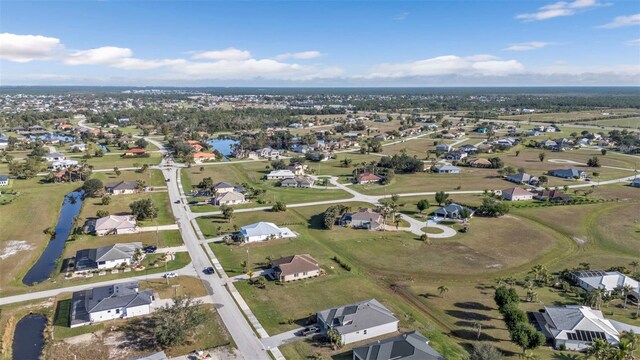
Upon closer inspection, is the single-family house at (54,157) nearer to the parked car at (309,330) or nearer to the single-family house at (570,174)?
the parked car at (309,330)

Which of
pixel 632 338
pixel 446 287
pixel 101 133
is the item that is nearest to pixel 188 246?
pixel 446 287

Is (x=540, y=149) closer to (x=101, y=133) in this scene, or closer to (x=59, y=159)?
(x=59, y=159)

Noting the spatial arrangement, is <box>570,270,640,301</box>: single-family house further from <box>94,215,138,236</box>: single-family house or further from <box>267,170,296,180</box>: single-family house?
<box>267,170,296,180</box>: single-family house

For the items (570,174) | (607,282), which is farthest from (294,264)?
(570,174)

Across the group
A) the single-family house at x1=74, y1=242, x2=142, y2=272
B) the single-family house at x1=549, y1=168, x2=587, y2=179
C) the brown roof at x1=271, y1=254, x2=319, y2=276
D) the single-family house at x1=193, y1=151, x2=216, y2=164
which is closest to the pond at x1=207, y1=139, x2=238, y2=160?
the single-family house at x1=193, y1=151, x2=216, y2=164

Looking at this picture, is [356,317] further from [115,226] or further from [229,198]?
[229,198]

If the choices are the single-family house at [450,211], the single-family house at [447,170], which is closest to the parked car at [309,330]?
the single-family house at [450,211]
